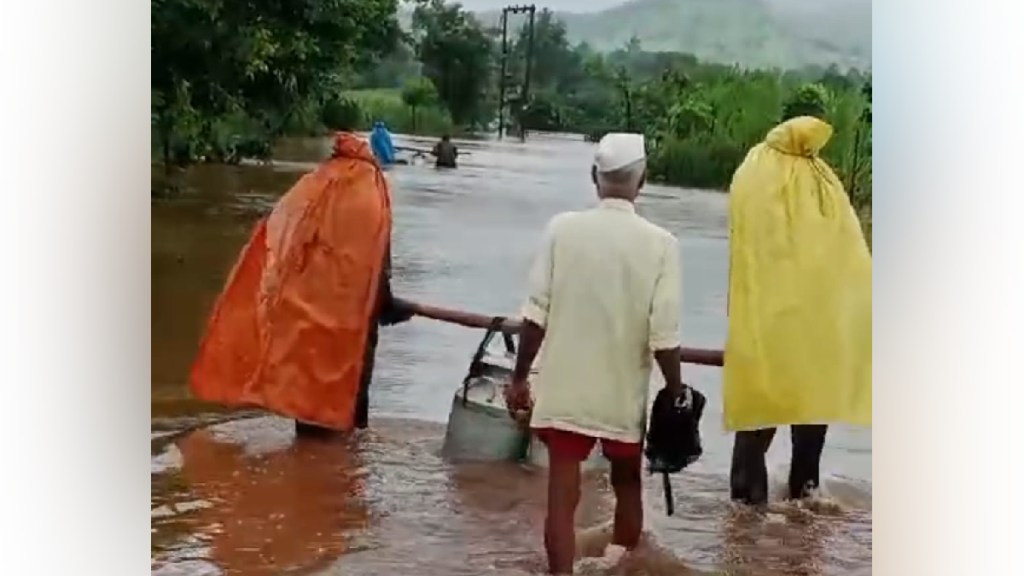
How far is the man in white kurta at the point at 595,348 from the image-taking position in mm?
1387

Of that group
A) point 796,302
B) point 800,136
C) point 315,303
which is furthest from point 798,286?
point 315,303

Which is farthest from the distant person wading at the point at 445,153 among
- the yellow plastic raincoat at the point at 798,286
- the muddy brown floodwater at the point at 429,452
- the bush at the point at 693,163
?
the yellow plastic raincoat at the point at 798,286

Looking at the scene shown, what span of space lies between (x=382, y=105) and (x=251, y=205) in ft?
0.58

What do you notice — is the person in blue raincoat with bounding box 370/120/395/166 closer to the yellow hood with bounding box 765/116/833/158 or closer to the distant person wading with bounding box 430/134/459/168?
the distant person wading with bounding box 430/134/459/168

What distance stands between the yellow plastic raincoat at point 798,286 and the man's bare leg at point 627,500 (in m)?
0.15

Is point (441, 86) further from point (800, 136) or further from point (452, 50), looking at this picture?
point (800, 136)

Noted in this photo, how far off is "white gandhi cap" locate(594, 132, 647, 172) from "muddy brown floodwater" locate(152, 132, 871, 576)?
0.07ft

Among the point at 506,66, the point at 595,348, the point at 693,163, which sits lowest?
the point at 595,348

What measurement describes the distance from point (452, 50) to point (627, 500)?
1.72 feet

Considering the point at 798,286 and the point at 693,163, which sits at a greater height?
the point at 693,163

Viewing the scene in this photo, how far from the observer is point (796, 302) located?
4.72 feet

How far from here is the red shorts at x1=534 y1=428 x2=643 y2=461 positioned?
139 centimetres

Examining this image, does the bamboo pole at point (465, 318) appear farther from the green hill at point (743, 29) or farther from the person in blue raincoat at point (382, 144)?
the green hill at point (743, 29)
